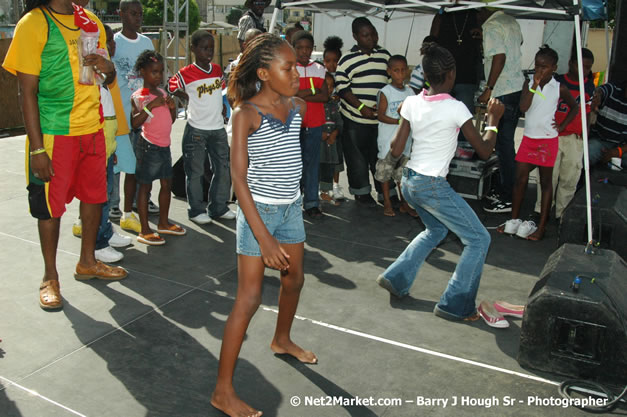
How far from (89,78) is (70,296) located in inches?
61.9

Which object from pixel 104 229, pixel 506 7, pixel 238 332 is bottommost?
pixel 104 229

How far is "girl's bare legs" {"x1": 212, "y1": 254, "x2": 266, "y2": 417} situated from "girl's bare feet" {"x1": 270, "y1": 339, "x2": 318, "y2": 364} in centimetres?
61

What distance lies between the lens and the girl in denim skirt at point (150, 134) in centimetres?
547

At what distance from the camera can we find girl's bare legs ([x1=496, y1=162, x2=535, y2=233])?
622 cm

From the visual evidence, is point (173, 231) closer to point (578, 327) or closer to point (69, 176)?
point (69, 176)

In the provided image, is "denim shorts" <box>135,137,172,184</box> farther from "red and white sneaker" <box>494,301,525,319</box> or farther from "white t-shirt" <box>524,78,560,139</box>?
"white t-shirt" <box>524,78,560,139</box>

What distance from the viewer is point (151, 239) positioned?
5.59 m

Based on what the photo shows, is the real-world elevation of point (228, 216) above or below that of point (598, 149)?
below

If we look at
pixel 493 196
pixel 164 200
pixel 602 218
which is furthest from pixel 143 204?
pixel 493 196

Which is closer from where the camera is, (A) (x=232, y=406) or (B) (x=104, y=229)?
(A) (x=232, y=406)

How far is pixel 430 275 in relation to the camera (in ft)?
17.0

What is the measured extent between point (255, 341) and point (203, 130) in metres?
2.76

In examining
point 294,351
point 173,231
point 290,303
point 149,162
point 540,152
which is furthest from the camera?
point 540,152

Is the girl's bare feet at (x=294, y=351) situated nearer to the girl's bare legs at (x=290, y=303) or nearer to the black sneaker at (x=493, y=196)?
the girl's bare legs at (x=290, y=303)
